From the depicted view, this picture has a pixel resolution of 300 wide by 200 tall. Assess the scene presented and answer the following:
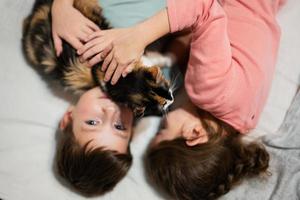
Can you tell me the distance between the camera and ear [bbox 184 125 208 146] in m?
0.99

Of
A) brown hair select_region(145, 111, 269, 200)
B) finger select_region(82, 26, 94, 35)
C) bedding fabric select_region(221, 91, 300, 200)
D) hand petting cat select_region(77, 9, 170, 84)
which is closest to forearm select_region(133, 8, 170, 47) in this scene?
hand petting cat select_region(77, 9, 170, 84)

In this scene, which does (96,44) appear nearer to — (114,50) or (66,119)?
(114,50)

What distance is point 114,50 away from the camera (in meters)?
0.96

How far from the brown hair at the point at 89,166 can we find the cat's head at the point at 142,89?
118mm

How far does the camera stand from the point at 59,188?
3.37 ft

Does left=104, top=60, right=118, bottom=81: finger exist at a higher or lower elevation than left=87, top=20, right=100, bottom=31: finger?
lower

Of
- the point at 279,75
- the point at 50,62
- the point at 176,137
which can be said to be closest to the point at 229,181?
the point at 176,137

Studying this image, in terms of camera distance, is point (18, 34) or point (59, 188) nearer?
point (59, 188)

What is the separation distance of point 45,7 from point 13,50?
0.49ft

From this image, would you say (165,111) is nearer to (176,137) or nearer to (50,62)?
(176,137)

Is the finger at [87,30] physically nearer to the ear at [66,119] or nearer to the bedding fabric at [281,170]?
the ear at [66,119]

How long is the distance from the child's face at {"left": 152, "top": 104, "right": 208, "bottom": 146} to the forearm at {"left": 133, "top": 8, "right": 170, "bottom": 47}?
7.1 inches

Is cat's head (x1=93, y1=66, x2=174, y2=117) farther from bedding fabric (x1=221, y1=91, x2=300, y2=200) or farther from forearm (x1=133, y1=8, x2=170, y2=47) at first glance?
bedding fabric (x1=221, y1=91, x2=300, y2=200)

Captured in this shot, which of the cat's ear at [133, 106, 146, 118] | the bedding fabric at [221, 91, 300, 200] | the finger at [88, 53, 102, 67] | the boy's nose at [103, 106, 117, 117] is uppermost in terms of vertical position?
the finger at [88, 53, 102, 67]
